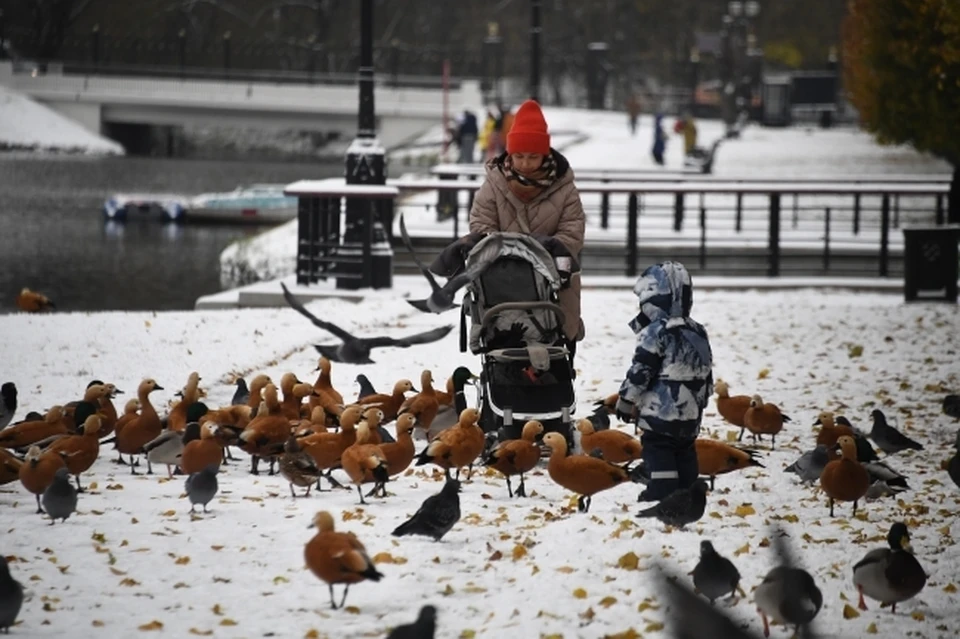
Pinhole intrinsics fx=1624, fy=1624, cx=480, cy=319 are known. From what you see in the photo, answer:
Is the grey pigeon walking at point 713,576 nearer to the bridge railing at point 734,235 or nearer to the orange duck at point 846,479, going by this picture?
the orange duck at point 846,479

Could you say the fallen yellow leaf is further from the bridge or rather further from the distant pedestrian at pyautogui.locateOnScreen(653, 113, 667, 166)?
the bridge

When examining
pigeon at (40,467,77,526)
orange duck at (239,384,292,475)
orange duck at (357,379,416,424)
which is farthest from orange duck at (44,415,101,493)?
orange duck at (357,379,416,424)

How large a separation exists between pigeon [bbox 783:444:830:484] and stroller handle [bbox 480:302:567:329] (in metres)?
1.61

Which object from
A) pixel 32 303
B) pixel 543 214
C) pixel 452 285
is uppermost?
pixel 543 214

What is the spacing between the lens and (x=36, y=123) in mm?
73562

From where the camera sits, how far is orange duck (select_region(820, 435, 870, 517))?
856 centimetres

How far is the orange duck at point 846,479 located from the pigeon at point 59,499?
12.8ft

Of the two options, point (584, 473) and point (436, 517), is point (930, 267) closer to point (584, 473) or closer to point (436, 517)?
point (584, 473)

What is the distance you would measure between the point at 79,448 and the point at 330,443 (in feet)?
4.46

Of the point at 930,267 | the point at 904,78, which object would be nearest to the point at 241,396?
the point at 930,267

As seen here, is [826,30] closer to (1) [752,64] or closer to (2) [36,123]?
(1) [752,64]

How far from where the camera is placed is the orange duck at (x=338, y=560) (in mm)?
6598

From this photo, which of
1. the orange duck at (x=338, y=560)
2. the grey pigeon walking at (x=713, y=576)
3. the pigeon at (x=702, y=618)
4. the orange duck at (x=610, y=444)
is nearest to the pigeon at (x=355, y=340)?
the orange duck at (x=610, y=444)

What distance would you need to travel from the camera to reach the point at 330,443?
8922 millimetres
